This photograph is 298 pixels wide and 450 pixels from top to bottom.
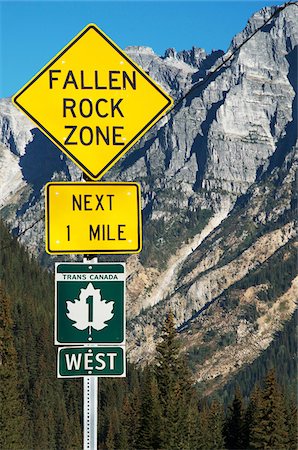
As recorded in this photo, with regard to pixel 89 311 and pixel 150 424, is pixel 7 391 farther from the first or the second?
pixel 89 311

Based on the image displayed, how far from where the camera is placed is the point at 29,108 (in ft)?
31.8

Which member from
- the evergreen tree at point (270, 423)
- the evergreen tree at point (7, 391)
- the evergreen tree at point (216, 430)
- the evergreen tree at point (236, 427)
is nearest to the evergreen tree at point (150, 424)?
the evergreen tree at point (270, 423)

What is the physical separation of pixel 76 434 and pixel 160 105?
128 metres

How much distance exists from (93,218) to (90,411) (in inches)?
75.5

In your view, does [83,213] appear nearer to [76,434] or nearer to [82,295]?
[82,295]

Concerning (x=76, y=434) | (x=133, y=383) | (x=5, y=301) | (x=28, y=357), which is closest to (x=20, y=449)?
(x=5, y=301)

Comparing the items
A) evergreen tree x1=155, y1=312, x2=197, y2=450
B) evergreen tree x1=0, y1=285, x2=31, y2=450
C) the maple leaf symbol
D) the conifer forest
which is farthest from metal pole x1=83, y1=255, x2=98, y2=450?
evergreen tree x1=155, y1=312, x2=197, y2=450

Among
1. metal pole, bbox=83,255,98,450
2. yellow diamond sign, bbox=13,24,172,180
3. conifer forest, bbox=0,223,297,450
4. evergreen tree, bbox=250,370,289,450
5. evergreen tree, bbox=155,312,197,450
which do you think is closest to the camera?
metal pole, bbox=83,255,98,450

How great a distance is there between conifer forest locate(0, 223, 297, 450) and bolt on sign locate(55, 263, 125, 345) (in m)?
75.1

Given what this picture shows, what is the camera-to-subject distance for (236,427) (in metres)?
110

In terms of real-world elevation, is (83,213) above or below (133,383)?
below

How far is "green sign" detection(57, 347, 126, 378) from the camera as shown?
8.87 metres

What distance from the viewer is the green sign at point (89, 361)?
8.87 metres

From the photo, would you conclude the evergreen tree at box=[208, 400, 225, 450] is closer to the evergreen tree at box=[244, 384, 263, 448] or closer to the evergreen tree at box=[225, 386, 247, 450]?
the evergreen tree at box=[225, 386, 247, 450]
